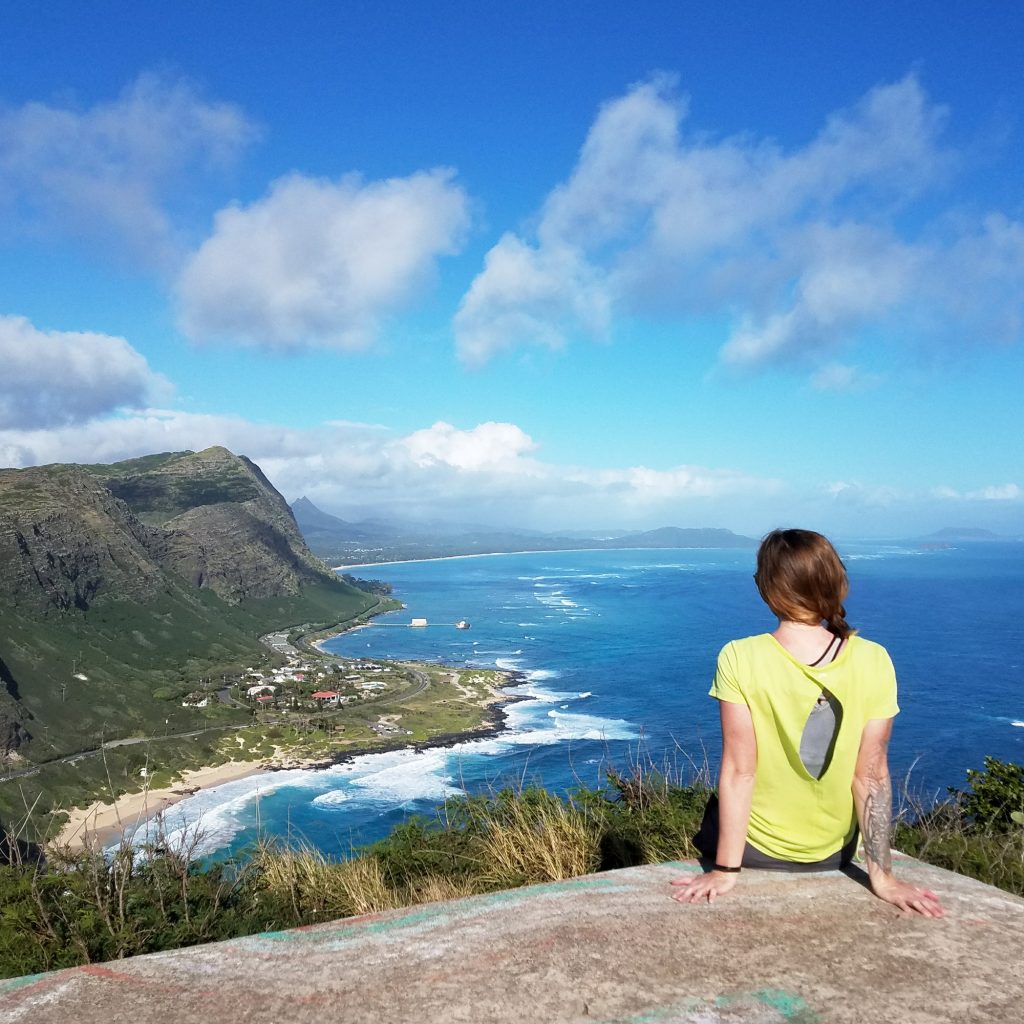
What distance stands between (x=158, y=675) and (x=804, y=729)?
8868 cm

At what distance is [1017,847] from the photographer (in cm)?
602

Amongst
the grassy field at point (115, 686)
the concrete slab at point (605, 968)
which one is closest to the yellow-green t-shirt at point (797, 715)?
the concrete slab at point (605, 968)

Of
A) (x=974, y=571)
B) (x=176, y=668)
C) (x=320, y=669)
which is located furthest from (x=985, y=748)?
(x=974, y=571)

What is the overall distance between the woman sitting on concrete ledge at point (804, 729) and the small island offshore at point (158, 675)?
24.0 meters

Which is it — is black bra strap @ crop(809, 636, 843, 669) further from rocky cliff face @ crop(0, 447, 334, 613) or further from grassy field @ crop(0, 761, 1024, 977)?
rocky cliff face @ crop(0, 447, 334, 613)

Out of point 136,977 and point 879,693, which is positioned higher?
point 879,693

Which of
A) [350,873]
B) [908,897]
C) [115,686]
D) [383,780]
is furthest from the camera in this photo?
[115,686]

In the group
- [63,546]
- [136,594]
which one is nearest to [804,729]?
[63,546]

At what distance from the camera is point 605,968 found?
253 cm

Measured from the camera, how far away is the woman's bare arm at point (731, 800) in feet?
9.93

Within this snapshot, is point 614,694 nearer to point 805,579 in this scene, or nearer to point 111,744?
point 111,744

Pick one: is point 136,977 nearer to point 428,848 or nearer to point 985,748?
point 428,848

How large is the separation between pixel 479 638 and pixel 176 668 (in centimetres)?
4116

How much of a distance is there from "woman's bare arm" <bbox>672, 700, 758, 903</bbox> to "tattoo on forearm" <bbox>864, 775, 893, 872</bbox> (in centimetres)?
49
